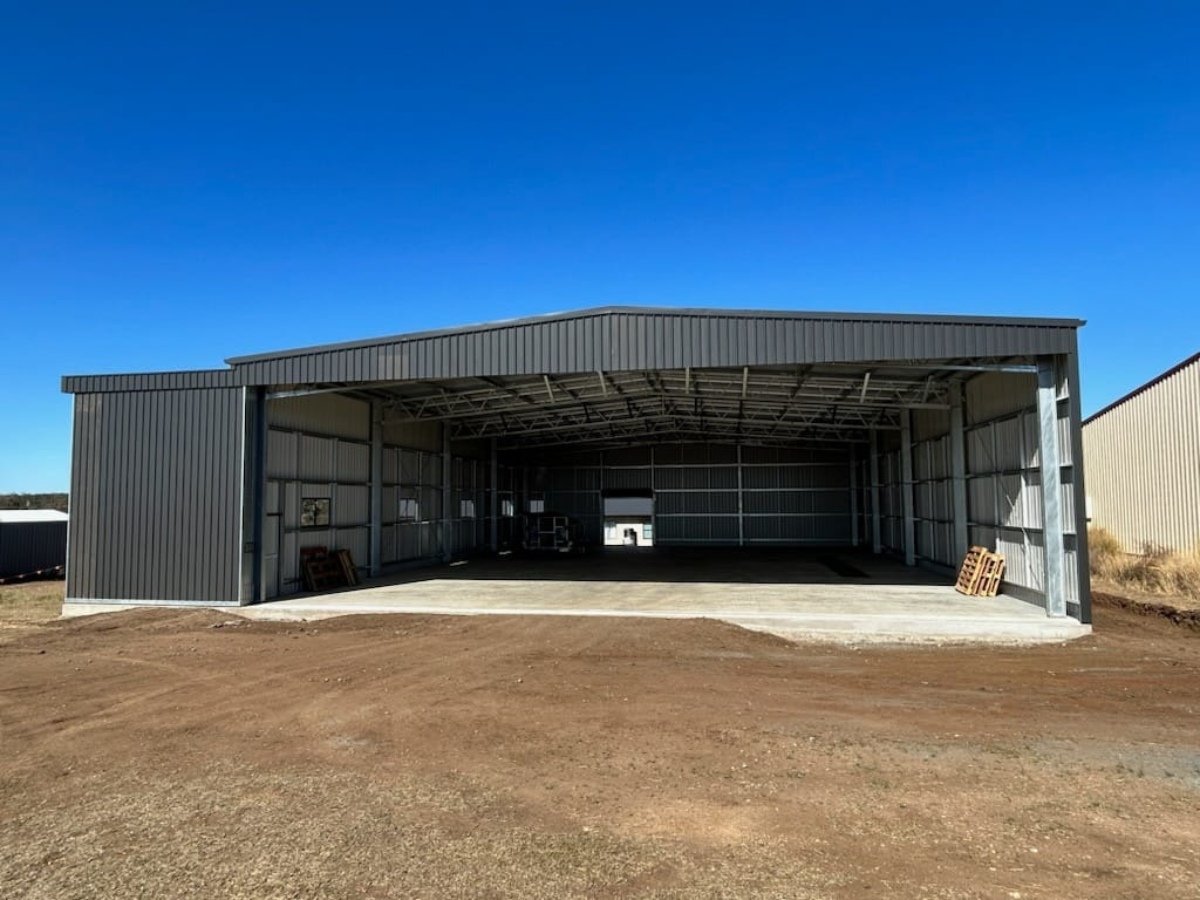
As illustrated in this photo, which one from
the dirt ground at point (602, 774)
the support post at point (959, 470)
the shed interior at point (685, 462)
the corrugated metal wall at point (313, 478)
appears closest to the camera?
the dirt ground at point (602, 774)

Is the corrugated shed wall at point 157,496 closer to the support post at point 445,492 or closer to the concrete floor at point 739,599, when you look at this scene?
the concrete floor at point 739,599

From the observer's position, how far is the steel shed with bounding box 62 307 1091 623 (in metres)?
13.5

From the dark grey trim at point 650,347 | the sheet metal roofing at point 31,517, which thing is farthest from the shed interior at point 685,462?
the sheet metal roofing at point 31,517

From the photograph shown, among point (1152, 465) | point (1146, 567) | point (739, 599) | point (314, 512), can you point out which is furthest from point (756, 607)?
point (1152, 465)

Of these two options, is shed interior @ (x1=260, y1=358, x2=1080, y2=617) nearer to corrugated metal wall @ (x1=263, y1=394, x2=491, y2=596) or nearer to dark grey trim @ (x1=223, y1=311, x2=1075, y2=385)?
corrugated metal wall @ (x1=263, y1=394, x2=491, y2=596)

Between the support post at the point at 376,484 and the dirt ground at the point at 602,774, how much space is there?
9766 mm

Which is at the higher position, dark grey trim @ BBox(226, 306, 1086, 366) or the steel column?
dark grey trim @ BBox(226, 306, 1086, 366)

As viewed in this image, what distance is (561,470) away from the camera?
37.9 metres

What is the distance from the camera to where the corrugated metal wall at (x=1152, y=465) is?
19.6m

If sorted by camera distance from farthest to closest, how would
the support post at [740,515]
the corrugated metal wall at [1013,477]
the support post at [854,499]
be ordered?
the support post at [740,515], the support post at [854,499], the corrugated metal wall at [1013,477]

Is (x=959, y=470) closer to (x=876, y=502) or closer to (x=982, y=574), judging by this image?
(x=982, y=574)

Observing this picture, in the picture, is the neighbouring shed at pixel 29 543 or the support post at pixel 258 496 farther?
the neighbouring shed at pixel 29 543

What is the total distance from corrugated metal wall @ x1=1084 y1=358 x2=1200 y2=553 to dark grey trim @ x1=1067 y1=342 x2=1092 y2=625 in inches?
320

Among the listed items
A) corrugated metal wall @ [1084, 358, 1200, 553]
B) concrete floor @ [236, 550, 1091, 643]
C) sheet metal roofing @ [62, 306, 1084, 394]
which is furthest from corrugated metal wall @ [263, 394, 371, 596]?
corrugated metal wall @ [1084, 358, 1200, 553]
